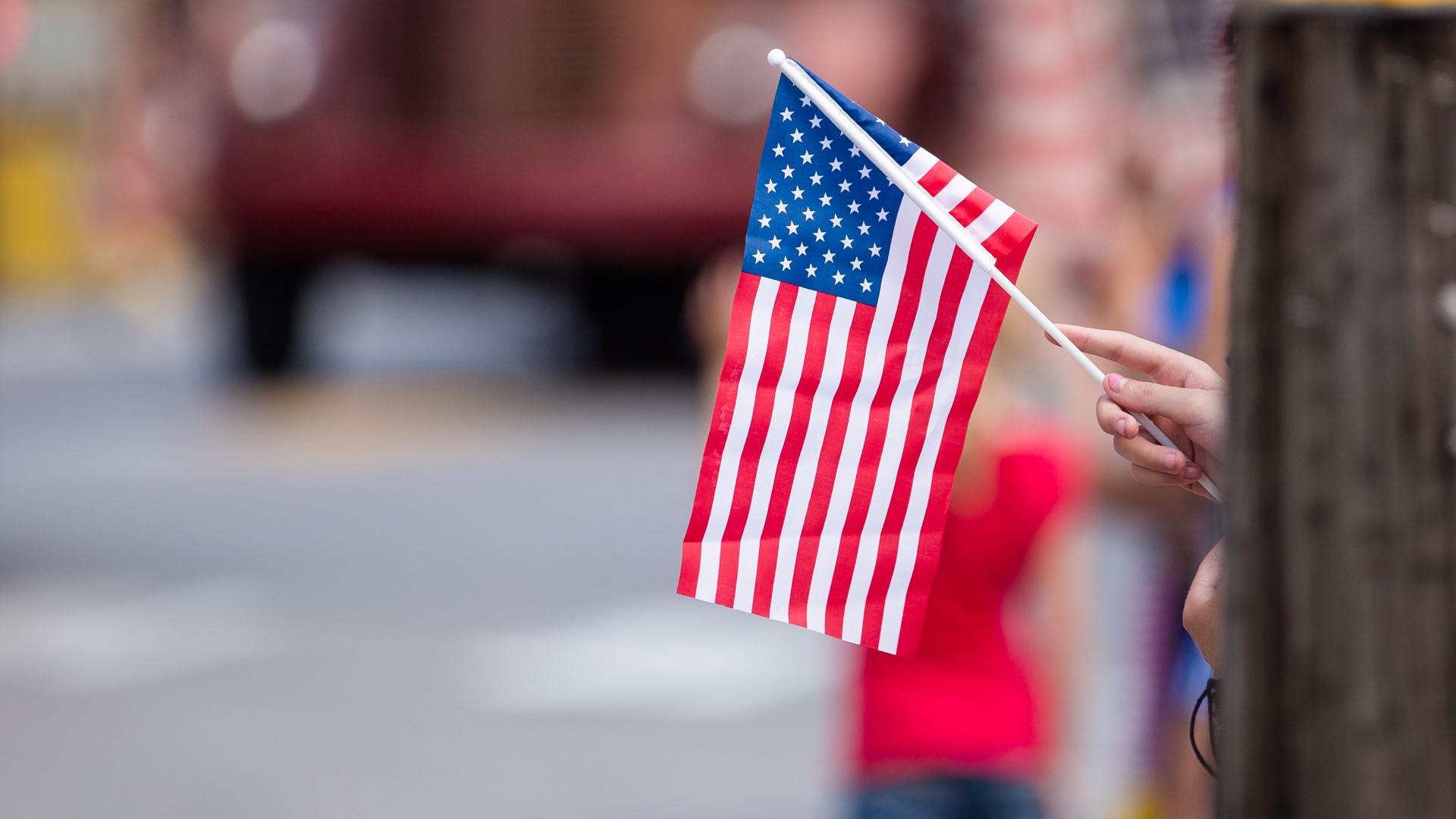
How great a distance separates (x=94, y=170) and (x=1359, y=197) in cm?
1990

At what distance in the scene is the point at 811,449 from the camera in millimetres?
1718

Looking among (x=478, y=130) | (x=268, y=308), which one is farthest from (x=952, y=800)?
(x=268, y=308)

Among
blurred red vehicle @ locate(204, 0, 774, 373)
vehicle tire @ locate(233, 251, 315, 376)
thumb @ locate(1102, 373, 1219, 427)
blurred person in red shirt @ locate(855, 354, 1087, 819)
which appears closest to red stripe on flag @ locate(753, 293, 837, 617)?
thumb @ locate(1102, 373, 1219, 427)

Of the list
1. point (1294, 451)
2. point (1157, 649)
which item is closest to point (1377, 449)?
point (1294, 451)

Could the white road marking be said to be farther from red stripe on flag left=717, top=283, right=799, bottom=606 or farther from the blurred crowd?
red stripe on flag left=717, top=283, right=799, bottom=606

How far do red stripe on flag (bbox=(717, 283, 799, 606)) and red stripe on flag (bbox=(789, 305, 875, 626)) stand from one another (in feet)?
0.18

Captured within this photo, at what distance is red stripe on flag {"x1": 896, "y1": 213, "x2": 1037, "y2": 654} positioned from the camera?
1.64 meters

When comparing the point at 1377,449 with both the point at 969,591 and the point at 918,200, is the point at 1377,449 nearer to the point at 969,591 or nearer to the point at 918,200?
the point at 918,200

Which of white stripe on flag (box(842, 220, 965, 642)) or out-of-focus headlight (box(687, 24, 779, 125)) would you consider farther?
out-of-focus headlight (box(687, 24, 779, 125))

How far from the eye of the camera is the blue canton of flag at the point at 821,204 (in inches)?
64.4

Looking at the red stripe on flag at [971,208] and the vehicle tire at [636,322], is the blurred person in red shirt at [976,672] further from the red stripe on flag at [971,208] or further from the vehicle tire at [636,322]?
the vehicle tire at [636,322]

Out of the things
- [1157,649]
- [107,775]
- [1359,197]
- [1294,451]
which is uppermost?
[1359,197]

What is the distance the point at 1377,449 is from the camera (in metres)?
1.21

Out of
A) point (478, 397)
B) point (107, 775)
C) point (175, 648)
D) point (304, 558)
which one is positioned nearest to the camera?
point (107, 775)
